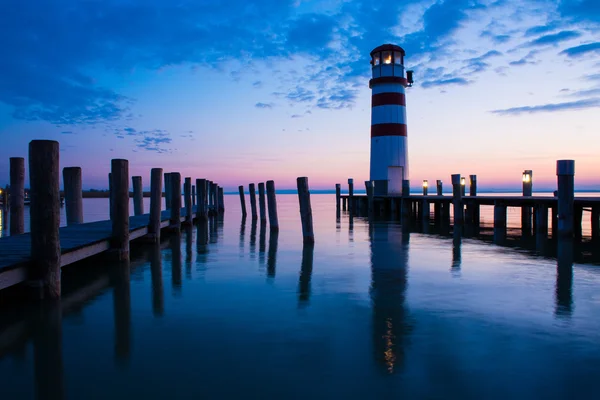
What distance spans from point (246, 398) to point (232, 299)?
9.99 feet

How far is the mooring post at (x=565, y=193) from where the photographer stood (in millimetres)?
11508

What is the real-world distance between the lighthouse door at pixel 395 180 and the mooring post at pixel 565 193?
14.7 meters

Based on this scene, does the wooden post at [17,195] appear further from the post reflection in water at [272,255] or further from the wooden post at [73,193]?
the post reflection in water at [272,255]

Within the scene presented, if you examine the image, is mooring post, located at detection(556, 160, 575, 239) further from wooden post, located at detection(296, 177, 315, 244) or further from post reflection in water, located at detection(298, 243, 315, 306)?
post reflection in water, located at detection(298, 243, 315, 306)

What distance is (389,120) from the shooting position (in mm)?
26016

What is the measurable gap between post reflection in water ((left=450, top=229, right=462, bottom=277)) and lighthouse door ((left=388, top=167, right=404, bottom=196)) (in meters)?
10.7

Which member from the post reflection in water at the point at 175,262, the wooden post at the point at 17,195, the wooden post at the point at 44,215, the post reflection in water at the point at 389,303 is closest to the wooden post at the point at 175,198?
the post reflection in water at the point at 175,262

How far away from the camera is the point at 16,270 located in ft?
17.5

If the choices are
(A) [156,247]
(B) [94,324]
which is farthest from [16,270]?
(A) [156,247]

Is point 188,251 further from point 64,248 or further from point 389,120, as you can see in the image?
point 389,120

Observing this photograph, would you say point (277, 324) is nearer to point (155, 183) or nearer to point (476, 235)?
point (155, 183)

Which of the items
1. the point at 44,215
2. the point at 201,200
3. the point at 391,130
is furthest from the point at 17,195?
the point at 391,130

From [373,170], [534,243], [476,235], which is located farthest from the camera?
[373,170]

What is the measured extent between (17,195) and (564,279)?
11.5m
